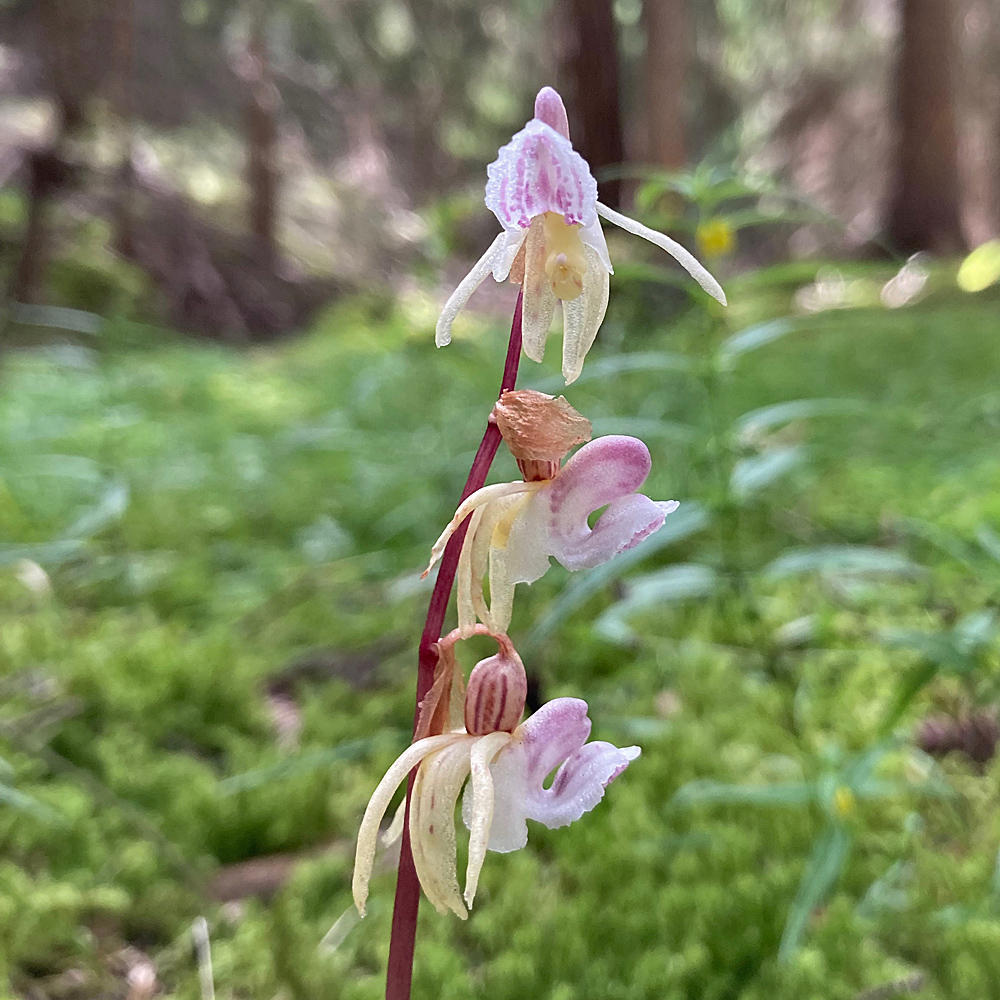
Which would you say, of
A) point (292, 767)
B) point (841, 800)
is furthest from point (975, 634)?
point (292, 767)

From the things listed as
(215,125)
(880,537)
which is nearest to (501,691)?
(880,537)

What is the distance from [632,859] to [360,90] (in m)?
11.7

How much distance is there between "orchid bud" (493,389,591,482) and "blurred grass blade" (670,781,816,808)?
61 centimetres

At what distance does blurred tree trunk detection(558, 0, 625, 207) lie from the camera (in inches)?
154

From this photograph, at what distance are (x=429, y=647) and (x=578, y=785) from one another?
0.11 metres

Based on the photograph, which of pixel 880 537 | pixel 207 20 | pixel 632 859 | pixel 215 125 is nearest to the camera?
pixel 632 859

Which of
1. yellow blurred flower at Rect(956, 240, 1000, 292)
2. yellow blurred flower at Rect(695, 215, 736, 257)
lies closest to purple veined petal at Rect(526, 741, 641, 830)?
yellow blurred flower at Rect(956, 240, 1000, 292)

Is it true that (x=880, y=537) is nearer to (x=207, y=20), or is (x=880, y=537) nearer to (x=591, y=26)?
(x=591, y=26)

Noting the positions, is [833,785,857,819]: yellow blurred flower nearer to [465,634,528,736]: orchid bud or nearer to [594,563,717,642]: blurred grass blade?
[594,563,717,642]: blurred grass blade

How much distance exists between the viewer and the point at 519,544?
0.49 metres

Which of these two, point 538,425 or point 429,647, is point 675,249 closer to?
point 538,425

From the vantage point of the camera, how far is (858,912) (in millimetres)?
865

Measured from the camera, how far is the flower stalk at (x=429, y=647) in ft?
1.46

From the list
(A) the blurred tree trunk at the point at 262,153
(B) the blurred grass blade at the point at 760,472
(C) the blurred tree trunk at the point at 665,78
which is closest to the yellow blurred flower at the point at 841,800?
(B) the blurred grass blade at the point at 760,472
